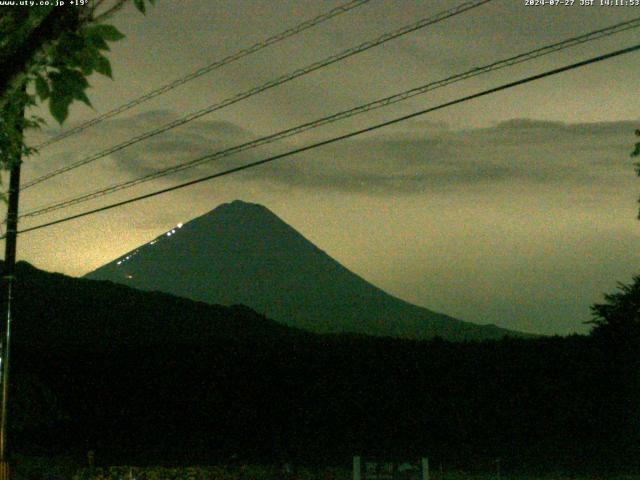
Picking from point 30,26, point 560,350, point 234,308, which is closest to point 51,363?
point 560,350

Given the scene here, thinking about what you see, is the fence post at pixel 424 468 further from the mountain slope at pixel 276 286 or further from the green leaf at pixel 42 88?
the mountain slope at pixel 276 286

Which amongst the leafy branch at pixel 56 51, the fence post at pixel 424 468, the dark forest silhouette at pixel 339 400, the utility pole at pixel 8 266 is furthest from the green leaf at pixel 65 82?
the dark forest silhouette at pixel 339 400

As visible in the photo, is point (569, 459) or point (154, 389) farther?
point (154, 389)

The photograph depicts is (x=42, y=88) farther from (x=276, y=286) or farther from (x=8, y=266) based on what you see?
(x=276, y=286)

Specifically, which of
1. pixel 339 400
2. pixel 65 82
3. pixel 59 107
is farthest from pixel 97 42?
pixel 339 400

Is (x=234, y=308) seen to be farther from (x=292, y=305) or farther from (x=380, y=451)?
(x=292, y=305)
